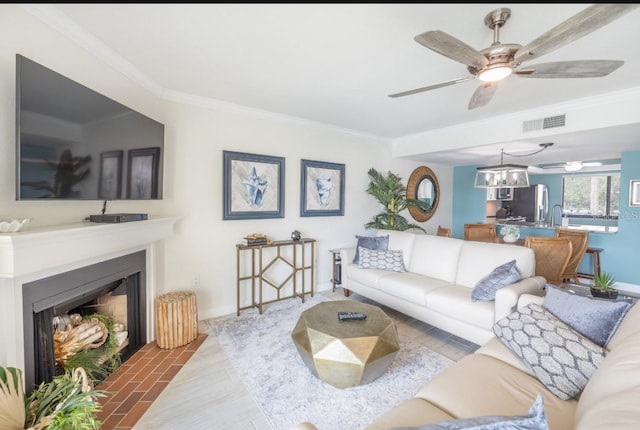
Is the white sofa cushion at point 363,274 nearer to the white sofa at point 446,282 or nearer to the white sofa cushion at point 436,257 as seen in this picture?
the white sofa at point 446,282

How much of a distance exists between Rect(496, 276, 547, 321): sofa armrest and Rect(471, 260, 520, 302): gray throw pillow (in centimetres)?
6

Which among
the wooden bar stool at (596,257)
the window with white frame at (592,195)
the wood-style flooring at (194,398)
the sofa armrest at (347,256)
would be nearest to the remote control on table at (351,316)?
the wood-style flooring at (194,398)

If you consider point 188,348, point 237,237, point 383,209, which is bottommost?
point 188,348

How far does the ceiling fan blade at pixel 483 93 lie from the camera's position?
207 centimetres

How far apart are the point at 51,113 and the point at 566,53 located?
11.4 feet

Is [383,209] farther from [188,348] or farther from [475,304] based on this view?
[188,348]

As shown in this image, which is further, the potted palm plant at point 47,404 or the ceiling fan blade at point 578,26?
the potted palm plant at point 47,404

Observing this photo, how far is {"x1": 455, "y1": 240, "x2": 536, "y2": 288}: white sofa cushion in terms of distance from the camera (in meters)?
2.69

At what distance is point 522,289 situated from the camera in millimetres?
2346

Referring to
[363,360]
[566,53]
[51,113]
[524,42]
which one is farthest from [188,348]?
[566,53]

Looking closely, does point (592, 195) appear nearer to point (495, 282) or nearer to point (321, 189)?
point (495, 282)

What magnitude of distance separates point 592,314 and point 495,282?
0.89 m

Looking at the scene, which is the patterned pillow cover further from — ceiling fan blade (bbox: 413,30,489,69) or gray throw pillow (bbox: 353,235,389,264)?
ceiling fan blade (bbox: 413,30,489,69)

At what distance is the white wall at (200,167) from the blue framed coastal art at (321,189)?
0.35 ft
